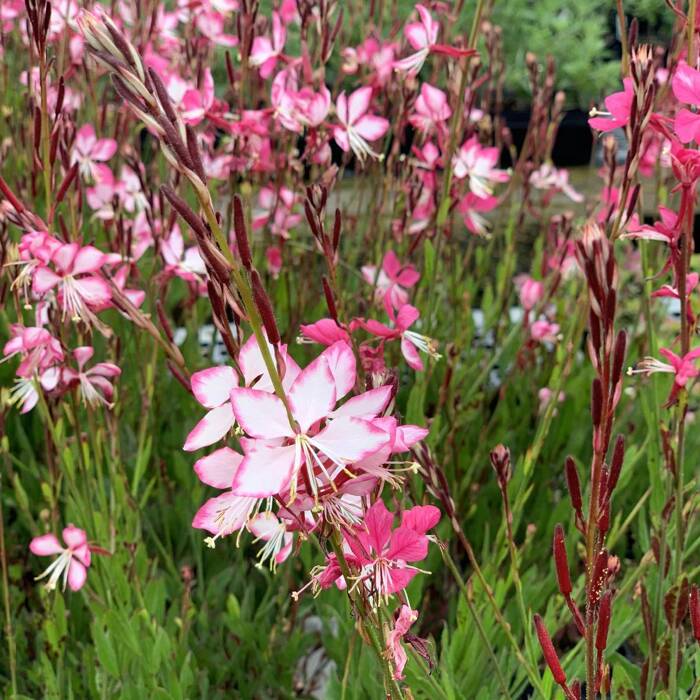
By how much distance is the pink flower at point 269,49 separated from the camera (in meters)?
1.46

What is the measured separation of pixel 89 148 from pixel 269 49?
1.24ft

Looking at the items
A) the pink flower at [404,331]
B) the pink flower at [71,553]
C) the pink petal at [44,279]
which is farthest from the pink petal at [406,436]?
the pink flower at [71,553]

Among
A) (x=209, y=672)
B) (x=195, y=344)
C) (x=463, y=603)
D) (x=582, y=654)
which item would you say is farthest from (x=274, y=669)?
(x=195, y=344)

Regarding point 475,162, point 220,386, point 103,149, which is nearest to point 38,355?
point 220,386

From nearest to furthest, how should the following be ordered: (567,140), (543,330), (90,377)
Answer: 1. (90,377)
2. (543,330)
3. (567,140)

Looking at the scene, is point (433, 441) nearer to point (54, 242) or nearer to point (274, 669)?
point (274, 669)

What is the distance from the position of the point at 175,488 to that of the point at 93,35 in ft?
4.73

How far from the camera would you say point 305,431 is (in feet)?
1.71

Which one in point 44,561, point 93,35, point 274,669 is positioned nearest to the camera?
point 93,35

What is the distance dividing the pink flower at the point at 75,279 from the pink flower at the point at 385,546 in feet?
1.33

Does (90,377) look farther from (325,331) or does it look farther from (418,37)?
(418,37)

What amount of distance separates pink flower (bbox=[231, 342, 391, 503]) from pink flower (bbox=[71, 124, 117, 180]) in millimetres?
1198

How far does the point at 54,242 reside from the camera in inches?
34.5

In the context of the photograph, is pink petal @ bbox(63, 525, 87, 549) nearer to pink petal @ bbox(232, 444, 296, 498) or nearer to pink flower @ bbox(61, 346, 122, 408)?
pink flower @ bbox(61, 346, 122, 408)
